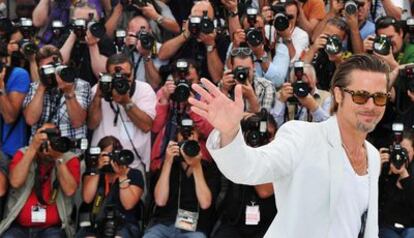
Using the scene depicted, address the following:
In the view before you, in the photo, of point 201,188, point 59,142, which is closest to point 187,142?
point 201,188

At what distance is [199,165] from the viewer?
6277 millimetres

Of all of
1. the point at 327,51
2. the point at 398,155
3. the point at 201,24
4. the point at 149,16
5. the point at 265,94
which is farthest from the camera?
the point at 149,16

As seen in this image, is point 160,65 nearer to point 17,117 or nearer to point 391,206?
point 17,117

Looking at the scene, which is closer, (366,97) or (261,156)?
(261,156)

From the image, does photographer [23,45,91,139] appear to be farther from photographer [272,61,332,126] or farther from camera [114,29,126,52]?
photographer [272,61,332,126]

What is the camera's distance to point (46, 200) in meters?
6.38

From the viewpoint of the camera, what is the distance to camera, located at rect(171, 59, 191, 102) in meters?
6.46

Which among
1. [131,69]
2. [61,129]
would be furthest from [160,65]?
[61,129]

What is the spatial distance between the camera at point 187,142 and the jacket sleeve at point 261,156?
2892 mm

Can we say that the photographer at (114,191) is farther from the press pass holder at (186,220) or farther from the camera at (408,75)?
the camera at (408,75)

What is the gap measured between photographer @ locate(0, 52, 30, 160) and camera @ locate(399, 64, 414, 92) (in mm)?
2983

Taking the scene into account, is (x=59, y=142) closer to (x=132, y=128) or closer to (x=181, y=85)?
(x=132, y=128)

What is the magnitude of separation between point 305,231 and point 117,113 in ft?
12.6

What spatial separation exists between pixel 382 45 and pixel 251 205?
1.68m
